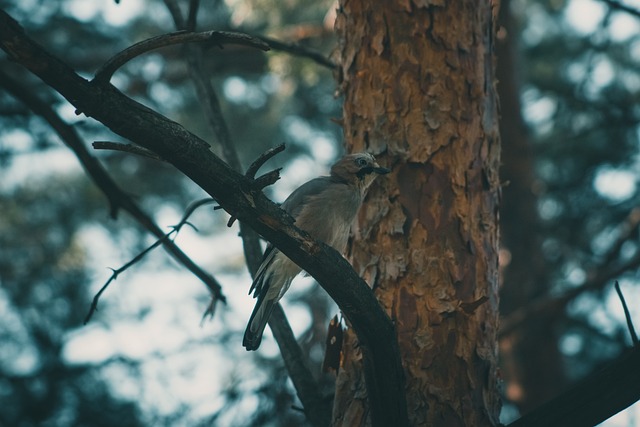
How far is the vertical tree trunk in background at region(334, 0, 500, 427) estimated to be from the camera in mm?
3518

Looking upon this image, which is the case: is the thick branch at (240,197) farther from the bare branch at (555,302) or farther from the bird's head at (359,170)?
the bare branch at (555,302)

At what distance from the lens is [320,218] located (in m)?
4.24

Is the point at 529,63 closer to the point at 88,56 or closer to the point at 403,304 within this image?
the point at 88,56

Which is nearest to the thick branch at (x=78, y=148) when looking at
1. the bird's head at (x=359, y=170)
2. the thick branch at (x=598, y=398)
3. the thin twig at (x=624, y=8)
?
the bird's head at (x=359, y=170)

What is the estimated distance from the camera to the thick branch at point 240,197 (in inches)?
93.9

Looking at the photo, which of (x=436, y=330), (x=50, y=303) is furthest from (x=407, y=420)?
(x=50, y=303)

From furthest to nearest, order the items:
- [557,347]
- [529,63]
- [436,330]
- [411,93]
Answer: [529,63], [557,347], [411,93], [436,330]

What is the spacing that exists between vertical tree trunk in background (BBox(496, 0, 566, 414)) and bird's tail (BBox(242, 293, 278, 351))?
492 cm

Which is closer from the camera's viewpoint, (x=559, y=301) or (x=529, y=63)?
(x=559, y=301)

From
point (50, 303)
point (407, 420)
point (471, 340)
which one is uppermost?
point (50, 303)

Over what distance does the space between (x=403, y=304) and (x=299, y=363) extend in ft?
2.14

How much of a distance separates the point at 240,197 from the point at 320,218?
1596mm

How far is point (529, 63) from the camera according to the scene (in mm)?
11367

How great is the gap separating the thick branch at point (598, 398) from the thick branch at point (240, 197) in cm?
56
